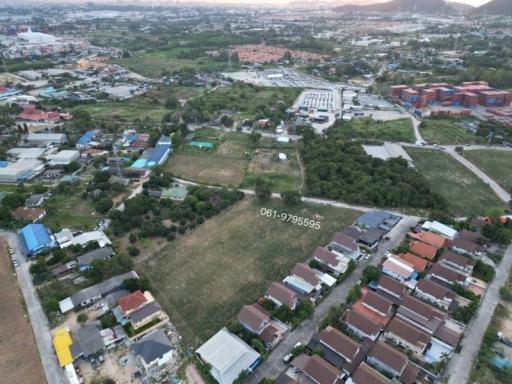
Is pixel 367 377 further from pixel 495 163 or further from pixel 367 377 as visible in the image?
pixel 495 163

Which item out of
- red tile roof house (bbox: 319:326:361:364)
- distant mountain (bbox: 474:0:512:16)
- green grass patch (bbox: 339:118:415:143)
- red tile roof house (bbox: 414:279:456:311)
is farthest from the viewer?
distant mountain (bbox: 474:0:512:16)

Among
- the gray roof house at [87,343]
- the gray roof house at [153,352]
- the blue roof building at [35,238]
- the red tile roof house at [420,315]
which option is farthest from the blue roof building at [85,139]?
the red tile roof house at [420,315]

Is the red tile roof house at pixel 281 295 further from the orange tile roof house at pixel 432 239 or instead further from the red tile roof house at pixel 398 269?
the orange tile roof house at pixel 432 239

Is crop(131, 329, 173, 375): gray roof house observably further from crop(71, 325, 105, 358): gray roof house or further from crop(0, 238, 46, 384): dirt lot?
crop(0, 238, 46, 384): dirt lot

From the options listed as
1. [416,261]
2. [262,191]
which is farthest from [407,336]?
[262,191]

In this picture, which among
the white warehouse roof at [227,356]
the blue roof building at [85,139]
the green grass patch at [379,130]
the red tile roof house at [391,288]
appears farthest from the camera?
the green grass patch at [379,130]

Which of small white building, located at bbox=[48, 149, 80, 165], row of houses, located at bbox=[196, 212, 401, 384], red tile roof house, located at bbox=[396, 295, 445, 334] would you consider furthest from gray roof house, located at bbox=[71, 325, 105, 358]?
small white building, located at bbox=[48, 149, 80, 165]
